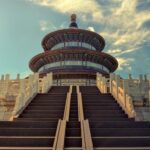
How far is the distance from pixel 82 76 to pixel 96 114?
21.8 meters

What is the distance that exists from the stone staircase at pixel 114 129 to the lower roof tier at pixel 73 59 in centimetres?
2165

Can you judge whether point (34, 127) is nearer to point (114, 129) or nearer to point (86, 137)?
point (86, 137)

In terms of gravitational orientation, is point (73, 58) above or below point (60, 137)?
above

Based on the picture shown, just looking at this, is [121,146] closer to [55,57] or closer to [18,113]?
[18,113]

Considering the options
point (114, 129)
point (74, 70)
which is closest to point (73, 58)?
point (74, 70)

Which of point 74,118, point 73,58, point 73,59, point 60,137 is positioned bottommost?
point 60,137

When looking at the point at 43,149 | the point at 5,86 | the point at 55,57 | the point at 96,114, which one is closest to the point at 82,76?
the point at 55,57

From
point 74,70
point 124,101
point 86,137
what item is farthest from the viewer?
point 74,70

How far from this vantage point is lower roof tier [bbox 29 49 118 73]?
120ft

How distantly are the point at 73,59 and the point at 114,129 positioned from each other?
27.0 metres

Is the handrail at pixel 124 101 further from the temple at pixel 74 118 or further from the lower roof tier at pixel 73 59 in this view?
the lower roof tier at pixel 73 59

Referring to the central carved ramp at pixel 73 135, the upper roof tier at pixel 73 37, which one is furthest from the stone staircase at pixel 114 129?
the upper roof tier at pixel 73 37

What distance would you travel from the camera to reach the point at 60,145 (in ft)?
27.2

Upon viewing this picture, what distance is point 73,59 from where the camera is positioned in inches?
1458
